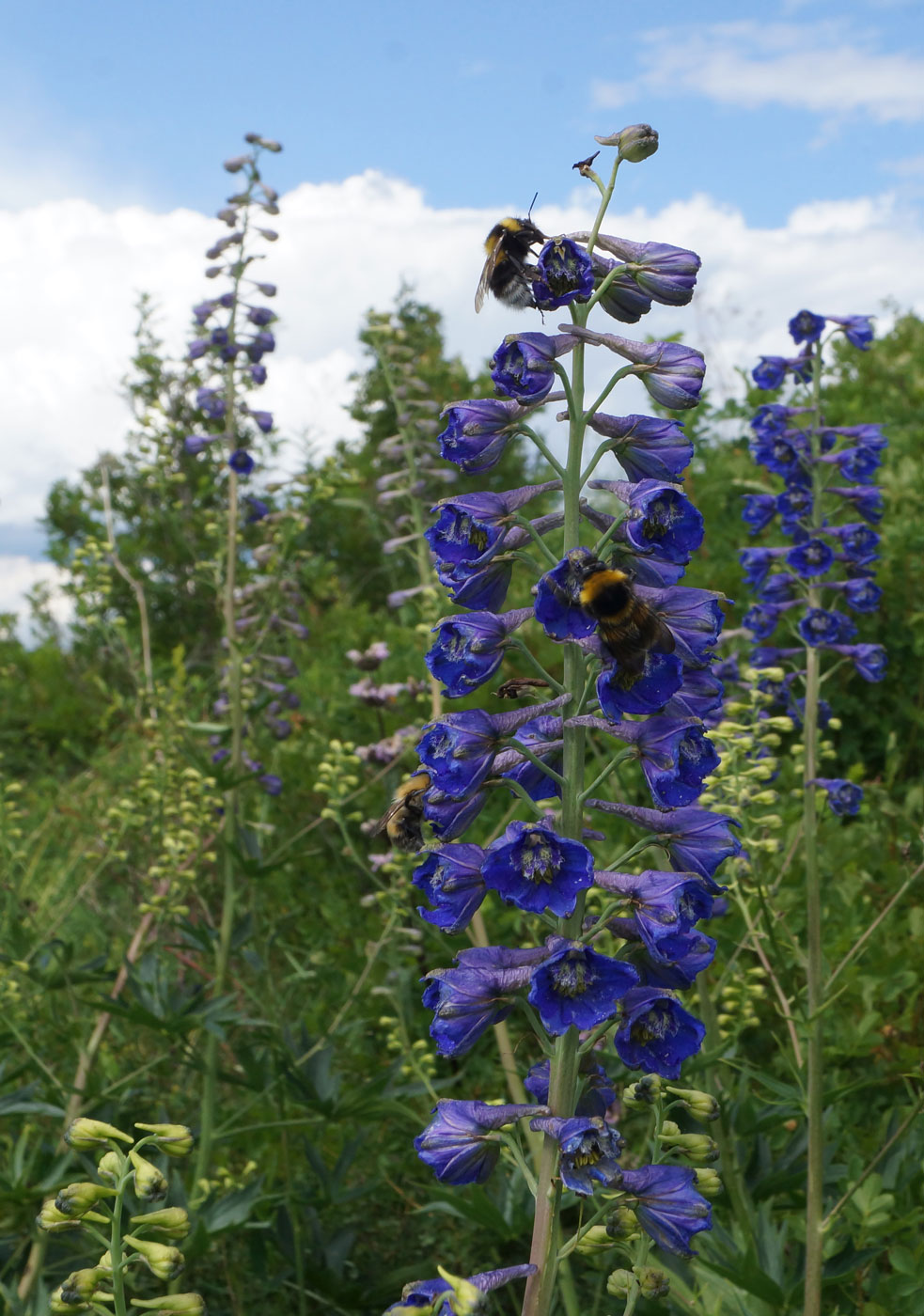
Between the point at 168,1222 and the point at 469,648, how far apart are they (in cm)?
91

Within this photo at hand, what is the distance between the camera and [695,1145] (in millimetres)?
1738

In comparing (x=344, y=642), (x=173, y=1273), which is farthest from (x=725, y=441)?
(x=173, y=1273)

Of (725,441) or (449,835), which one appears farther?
(725,441)

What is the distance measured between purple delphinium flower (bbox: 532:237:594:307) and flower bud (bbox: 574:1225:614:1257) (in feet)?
4.61

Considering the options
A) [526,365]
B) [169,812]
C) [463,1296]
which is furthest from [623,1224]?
[169,812]

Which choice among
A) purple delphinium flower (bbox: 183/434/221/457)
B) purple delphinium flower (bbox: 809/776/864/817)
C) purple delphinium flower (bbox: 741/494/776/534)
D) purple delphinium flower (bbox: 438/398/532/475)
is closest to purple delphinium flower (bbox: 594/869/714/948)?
purple delphinium flower (bbox: 438/398/532/475)

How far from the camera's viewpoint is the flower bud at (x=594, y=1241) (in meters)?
1.66

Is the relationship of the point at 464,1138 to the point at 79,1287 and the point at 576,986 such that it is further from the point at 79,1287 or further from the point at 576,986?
the point at 79,1287

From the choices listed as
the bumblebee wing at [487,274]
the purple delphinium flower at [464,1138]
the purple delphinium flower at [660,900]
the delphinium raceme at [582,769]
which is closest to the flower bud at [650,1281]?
the delphinium raceme at [582,769]

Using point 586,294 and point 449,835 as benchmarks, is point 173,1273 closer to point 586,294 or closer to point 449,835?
point 449,835

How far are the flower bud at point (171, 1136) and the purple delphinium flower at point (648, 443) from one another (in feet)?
3.83

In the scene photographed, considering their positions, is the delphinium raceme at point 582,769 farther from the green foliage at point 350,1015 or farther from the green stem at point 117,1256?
the green foliage at point 350,1015

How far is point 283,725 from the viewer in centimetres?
486

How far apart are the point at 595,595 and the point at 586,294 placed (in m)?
0.51
